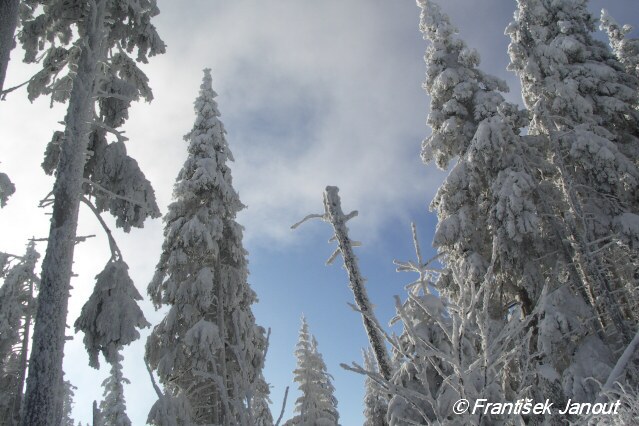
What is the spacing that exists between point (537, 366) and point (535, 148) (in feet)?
23.3

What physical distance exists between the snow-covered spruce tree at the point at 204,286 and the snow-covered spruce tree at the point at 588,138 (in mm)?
10218

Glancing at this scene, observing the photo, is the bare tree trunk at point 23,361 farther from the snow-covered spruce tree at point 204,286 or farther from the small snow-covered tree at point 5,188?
the small snow-covered tree at point 5,188

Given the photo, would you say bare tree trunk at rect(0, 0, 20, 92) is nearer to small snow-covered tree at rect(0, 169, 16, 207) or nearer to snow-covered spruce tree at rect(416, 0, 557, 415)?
small snow-covered tree at rect(0, 169, 16, 207)

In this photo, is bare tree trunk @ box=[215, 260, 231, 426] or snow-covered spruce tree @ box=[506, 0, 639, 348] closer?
snow-covered spruce tree @ box=[506, 0, 639, 348]

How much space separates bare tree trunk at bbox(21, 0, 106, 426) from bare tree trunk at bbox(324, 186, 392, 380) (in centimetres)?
531

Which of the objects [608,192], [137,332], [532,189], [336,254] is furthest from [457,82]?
[137,332]

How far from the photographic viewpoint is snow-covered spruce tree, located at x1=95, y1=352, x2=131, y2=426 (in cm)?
2975

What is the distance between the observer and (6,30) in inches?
246

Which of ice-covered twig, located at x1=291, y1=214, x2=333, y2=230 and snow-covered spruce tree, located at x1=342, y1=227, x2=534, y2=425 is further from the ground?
ice-covered twig, located at x1=291, y1=214, x2=333, y2=230

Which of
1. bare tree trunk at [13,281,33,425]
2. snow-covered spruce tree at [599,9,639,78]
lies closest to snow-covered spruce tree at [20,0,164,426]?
bare tree trunk at [13,281,33,425]

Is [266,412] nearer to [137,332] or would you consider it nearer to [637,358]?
[137,332]

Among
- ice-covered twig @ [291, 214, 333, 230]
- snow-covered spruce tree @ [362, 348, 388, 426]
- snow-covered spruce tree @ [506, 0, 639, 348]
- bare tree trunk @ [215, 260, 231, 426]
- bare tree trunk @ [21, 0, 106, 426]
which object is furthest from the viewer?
snow-covered spruce tree @ [362, 348, 388, 426]

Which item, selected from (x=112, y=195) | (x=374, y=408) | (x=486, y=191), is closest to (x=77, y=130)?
(x=112, y=195)

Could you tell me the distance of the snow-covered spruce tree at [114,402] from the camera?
97.6 ft
